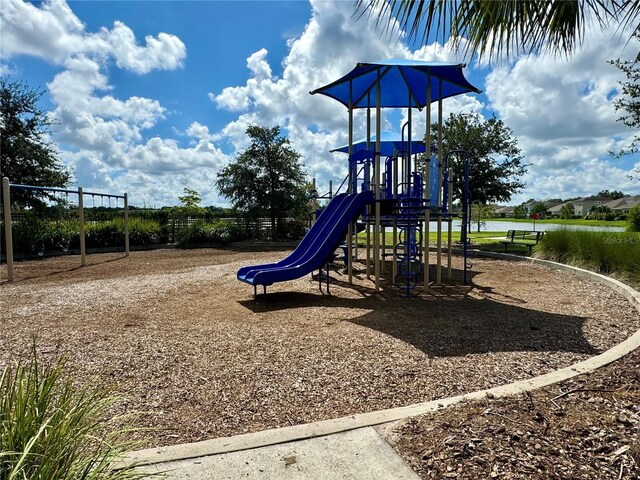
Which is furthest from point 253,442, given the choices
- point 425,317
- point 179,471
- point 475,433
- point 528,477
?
point 425,317

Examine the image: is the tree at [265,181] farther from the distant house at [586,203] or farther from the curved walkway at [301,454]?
the distant house at [586,203]

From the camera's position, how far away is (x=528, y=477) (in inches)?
76.7

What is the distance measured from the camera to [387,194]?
30.0 feet

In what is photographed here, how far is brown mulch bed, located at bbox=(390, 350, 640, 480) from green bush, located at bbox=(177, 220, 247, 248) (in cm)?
1649

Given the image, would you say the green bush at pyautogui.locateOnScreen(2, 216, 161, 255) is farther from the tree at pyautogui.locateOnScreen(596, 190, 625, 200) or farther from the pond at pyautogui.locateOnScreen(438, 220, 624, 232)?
the tree at pyautogui.locateOnScreen(596, 190, 625, 200)

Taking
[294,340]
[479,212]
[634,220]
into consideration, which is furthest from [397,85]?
[479,212]

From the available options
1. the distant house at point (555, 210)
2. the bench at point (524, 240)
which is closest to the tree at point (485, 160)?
the bench at point (524, 240)

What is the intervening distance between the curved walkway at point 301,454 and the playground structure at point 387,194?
13.5 ft

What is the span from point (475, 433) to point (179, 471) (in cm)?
166

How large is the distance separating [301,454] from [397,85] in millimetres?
8520

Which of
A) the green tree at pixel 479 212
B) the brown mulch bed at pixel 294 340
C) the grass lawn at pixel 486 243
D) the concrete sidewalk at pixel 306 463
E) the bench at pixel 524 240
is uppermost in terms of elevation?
the green tree at pixel 479 212

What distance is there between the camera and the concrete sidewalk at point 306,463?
2100 mm

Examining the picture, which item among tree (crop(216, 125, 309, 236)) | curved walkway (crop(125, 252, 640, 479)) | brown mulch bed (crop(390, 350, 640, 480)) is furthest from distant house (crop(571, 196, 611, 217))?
curved walkway (crop(125, 252, 640, 479))

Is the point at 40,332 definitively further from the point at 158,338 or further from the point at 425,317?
the point at 425,317
